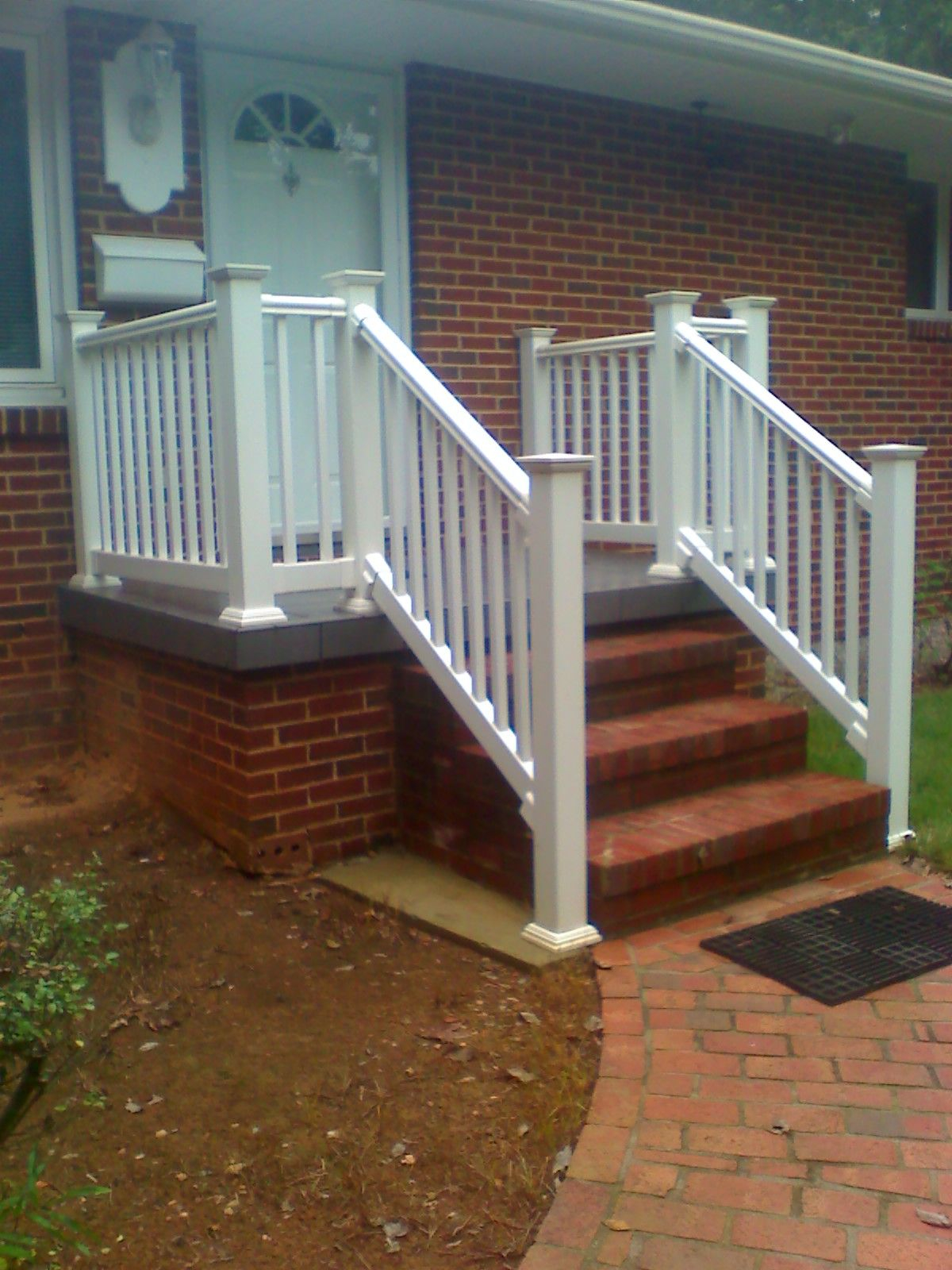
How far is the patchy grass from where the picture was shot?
4770 millimetres

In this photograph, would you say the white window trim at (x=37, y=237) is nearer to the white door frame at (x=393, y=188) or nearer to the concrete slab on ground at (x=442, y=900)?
the white door frame at (x=393, y=188)

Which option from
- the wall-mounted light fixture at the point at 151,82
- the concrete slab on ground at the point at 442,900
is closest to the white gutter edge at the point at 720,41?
the wall-mounted light fixture at the point at 151,82

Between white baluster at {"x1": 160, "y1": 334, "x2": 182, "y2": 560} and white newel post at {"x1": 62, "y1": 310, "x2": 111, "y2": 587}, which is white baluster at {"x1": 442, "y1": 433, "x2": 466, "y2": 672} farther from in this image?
white newel post at {"x1": 62, "y1": 310, "x2": 111, "y2": 587}

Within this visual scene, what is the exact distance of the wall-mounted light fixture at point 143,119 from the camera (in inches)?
218

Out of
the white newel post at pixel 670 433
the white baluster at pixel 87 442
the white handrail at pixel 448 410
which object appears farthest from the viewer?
the white newel post at pixel 670 433

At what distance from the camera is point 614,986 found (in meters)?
3.67

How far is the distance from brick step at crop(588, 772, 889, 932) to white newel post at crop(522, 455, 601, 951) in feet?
0.39

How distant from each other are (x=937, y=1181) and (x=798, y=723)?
92.6 inches

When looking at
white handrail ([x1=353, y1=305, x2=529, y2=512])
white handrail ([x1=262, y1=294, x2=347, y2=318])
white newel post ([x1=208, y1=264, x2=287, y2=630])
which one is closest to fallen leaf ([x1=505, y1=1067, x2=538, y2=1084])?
white handrail ([x1=353, y1=305, x2=529, y2=512])

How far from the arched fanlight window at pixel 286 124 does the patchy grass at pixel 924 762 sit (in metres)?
3.48

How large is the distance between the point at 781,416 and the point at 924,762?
1657 mm

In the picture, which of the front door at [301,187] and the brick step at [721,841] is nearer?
the brick step at [721,841]

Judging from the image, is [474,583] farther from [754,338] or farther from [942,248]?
[942,248]

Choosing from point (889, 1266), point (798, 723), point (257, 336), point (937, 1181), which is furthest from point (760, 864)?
point (257, 336)
